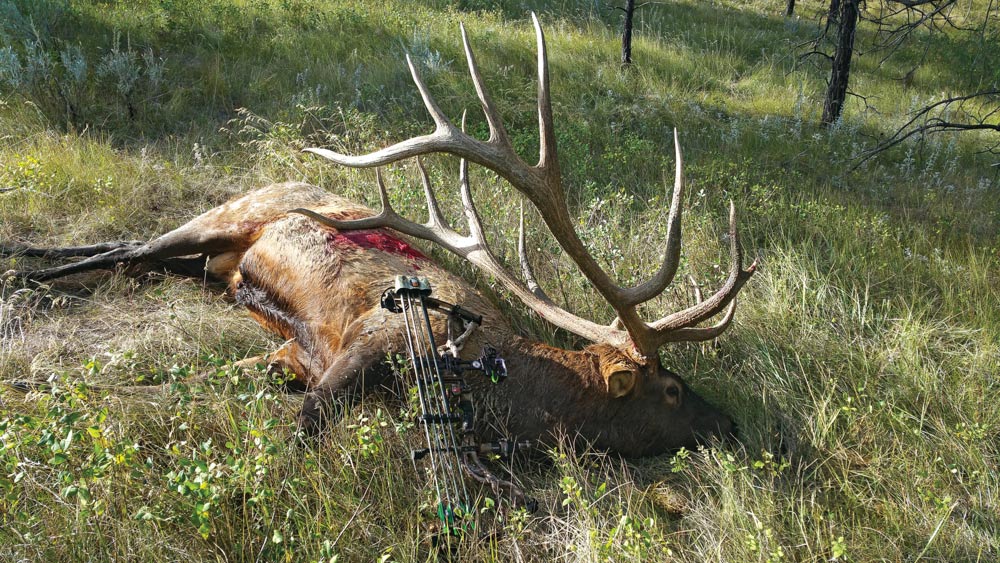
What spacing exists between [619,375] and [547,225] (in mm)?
844

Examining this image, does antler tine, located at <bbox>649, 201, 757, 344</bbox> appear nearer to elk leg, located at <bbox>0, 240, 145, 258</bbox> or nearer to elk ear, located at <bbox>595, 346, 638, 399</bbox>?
elk ear, located at <bbox>595, 346, 638, 399</bbox>

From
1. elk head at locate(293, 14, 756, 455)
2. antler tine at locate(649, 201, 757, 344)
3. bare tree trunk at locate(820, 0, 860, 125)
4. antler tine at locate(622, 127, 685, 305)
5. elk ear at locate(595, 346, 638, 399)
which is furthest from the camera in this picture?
bare tree trunk at locate(820, 0, 860, 125)

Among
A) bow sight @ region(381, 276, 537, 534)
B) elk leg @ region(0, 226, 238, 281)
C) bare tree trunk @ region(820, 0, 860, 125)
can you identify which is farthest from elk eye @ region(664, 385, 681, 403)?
bare tree trunk @ region(820, 0, 860, 125)

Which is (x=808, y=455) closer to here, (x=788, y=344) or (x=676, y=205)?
(x=788, y=344)

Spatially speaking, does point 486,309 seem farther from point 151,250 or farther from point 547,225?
point 151,250

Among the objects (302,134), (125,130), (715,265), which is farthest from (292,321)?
(125,130)

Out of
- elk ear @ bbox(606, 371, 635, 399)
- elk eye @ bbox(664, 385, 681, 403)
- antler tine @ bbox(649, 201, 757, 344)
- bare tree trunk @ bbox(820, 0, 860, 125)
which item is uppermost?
bare tree trunk @ bbox(820, 0, 860, 125)

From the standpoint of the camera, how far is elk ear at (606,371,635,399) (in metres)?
3.34

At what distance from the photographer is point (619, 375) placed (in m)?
3.34

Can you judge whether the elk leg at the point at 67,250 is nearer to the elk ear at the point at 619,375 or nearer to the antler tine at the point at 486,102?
the antler tine at the point at 486,102

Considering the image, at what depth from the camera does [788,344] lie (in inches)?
158

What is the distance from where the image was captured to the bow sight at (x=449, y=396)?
2670 mm

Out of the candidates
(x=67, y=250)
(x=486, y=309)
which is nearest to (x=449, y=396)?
(x=486, y=309)

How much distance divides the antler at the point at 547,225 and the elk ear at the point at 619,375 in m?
0.10
